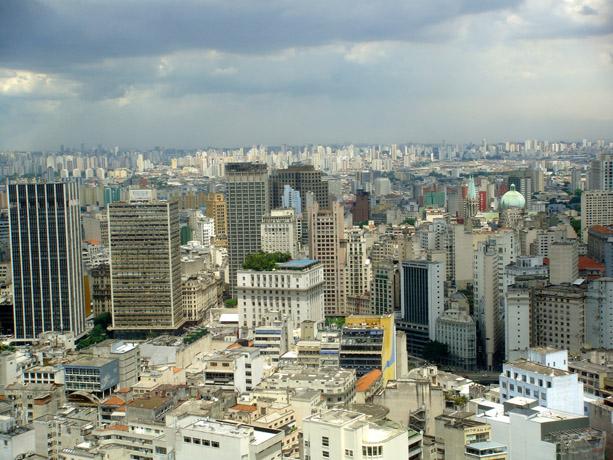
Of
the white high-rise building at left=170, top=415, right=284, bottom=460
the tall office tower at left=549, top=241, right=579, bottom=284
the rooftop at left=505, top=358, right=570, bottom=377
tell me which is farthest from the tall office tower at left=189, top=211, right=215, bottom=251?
the white high-rise building at left=170, top=415, right=284, bottom=460

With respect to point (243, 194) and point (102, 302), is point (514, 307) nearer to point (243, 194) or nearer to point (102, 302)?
point (102, 302)

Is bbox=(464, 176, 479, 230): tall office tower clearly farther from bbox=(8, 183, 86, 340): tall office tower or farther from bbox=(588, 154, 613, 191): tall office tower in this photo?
bbox=(8, 183, 86, 340): tall office tower

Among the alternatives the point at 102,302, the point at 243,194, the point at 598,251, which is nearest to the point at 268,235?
the point at 243,194

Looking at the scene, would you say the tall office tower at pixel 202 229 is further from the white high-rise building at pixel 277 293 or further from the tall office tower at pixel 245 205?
the white high-rise building at pixel 277 293

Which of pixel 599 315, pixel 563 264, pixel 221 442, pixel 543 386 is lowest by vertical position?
pixel 599 315

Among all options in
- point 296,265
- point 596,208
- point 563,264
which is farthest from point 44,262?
point 596,208

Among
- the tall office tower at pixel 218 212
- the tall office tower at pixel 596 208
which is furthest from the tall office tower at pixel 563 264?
the tall office tower at pixel 218 212

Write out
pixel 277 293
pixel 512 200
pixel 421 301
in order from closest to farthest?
pixel 277 293 → pixel 421 301 → pixel 512 200

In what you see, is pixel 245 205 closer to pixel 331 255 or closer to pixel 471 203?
pixel 331 255
